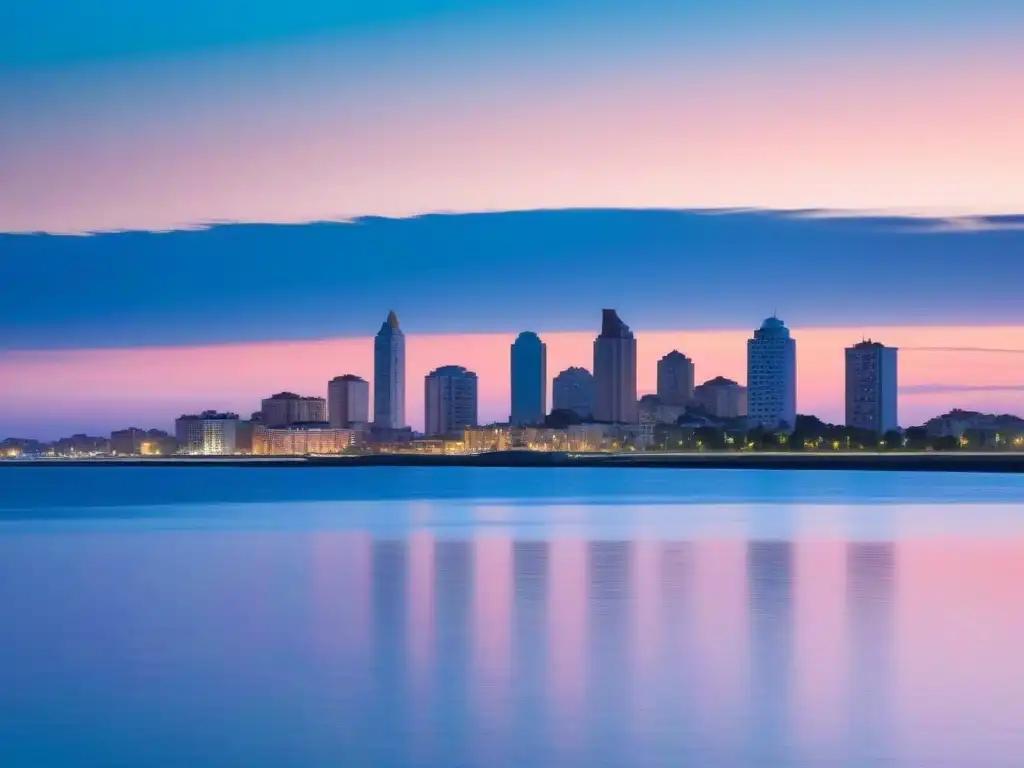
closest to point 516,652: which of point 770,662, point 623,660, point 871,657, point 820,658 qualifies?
point 623,660

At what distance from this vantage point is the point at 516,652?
24391 millimetres

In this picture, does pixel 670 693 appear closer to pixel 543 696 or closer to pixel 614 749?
pixel 543 696

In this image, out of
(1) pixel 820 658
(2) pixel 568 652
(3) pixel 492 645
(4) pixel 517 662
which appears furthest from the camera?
(3) pixel 492 645

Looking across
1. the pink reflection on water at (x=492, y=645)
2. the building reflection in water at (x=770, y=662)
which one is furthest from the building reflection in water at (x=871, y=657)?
the pink reflection on water at (x=492, y=645)

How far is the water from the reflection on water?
7cm

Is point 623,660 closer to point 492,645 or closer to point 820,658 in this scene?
point 492,645

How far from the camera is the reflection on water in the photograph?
691 inches

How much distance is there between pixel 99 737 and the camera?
710 inches

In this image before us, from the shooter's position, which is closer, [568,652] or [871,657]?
[871,657]

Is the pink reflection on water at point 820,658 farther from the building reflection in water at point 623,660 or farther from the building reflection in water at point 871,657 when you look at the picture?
the building reflection in water at point 871,657

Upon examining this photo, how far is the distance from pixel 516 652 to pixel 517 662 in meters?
1.08

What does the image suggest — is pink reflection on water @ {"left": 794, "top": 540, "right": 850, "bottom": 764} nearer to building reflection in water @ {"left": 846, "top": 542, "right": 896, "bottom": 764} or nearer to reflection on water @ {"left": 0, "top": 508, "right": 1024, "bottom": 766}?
reflection on water @ {"left": 0, "top": 508, "right": 1024, "bottom": 766}

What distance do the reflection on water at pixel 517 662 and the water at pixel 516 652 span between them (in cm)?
7

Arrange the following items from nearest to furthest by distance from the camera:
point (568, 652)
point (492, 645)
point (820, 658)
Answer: point (820, 658) < point (568, 652) < point (492, 645)
